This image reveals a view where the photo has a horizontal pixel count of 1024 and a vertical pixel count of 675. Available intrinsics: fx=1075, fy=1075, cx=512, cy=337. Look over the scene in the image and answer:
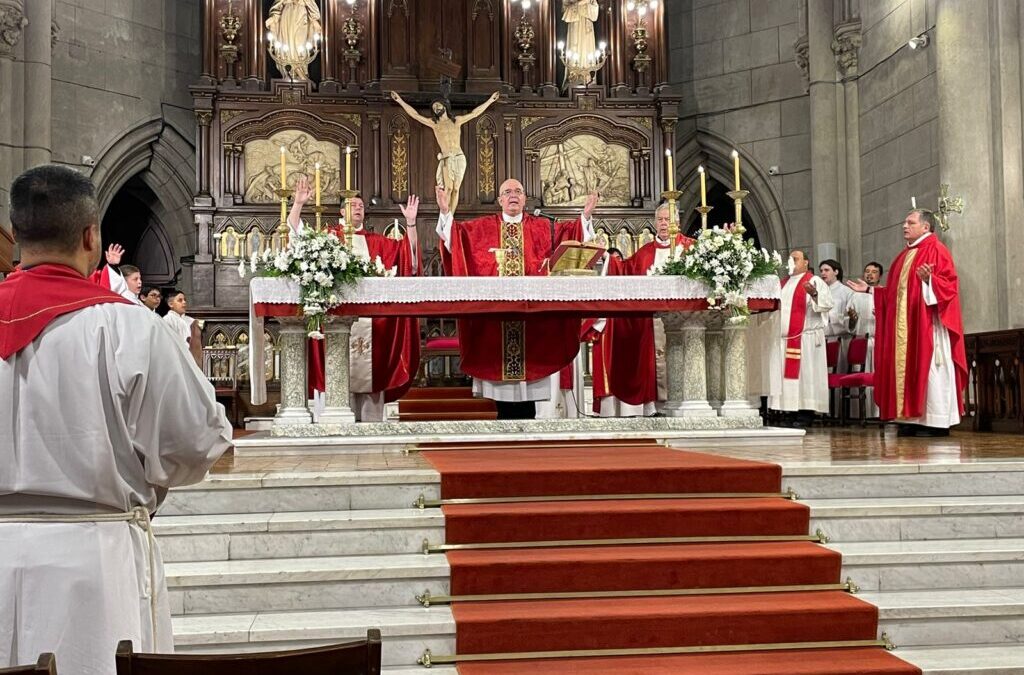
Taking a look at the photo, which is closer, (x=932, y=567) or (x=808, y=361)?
(x=932, y=567)

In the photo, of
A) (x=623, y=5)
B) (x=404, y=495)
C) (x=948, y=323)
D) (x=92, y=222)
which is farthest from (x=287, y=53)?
(x=92, y=222)

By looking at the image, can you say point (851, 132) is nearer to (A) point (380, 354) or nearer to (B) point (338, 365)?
(A) point (380, 354)

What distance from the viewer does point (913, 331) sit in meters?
8.77

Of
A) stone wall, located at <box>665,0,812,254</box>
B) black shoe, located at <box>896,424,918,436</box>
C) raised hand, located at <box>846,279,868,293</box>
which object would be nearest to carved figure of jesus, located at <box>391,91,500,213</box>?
stone wall, located at <box>665,0,812,254</box>

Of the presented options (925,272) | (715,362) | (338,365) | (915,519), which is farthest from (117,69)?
(915,519)

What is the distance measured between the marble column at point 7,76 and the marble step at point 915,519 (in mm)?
10420

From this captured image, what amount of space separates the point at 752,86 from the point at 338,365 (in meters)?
9.63

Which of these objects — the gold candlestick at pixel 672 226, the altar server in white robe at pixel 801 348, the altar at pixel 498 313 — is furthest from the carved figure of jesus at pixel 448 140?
the altar at pixel 498 313

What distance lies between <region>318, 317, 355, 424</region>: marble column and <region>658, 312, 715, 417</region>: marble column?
2.54m

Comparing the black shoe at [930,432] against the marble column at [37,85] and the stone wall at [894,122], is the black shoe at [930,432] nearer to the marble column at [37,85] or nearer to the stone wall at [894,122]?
the stone wall at [894,122]

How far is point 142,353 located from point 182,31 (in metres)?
14.4

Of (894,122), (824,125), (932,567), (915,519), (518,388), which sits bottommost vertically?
(932,567)

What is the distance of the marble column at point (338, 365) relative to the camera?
7.97 m

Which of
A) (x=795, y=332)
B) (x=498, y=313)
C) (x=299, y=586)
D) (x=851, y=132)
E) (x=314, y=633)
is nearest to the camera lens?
(x=314, y=633)
